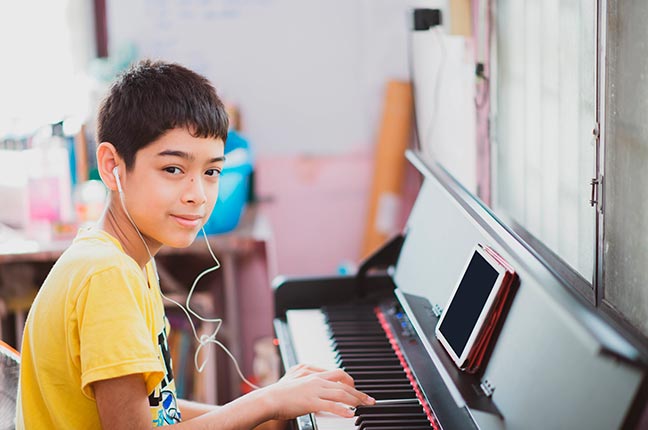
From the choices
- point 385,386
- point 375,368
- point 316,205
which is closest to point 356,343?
point 375,368

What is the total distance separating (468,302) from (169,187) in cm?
55

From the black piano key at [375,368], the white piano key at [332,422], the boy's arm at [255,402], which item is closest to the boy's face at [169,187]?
the boy's arm at [255,402]

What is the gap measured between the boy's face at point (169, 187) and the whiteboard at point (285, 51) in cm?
207

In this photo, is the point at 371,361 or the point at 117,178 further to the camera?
the point at 371,361

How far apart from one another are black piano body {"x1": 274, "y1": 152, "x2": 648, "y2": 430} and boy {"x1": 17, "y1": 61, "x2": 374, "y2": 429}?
20 centimetres

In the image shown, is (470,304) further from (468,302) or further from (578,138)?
(578,138)

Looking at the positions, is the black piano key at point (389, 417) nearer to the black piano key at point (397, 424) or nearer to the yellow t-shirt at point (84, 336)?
the black piano key at point (397, 424)

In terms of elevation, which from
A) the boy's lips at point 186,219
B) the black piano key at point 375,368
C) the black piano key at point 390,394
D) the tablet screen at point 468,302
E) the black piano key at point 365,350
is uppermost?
the boy's lips at point 186,219

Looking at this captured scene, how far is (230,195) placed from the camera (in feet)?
10.0

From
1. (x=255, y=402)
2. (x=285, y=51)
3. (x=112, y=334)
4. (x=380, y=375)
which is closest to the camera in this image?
(x=112, y=334)

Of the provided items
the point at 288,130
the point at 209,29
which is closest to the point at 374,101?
the point at 288,130

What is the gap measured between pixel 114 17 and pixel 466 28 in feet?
5.22

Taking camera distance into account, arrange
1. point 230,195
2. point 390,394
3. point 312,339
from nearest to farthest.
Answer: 1. point 390,394
2. point 312,339
3. point 230,195

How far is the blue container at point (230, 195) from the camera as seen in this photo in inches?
119
